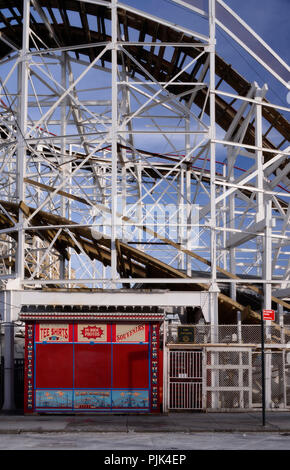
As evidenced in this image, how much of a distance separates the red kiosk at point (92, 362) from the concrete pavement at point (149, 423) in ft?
1.54

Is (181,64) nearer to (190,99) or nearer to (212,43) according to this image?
(190,99)

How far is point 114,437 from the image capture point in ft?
53.6

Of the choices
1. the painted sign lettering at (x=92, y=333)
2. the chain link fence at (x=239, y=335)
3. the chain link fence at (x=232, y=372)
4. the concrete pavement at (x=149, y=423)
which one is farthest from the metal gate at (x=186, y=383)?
the painted sign lettering at (x=92, y=333)

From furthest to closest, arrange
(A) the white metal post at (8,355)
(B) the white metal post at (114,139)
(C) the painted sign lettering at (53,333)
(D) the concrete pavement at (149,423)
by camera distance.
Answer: (B) the white metal post at (114,139) < (A) the white metal post at (8,355) < (C) the painted sign lettering at (53,333) < (D) the concrete pavement at (149,423)

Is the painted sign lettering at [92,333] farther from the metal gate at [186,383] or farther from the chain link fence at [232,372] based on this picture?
the metal gate at [186,383]

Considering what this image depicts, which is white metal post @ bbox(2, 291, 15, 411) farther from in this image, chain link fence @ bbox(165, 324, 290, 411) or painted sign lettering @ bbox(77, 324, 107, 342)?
chain link fence @ bbox(165, 324, 290, 411)

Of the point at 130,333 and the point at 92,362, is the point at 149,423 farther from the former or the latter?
the point at 130,333

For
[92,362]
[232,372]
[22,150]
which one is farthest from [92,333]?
[22,150]

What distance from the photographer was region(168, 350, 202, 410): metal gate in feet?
70.5

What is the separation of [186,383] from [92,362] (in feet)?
10.6

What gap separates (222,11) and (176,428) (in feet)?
56.1

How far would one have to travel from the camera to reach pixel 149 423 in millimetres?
18578

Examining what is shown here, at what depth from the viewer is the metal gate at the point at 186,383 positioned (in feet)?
70.5
